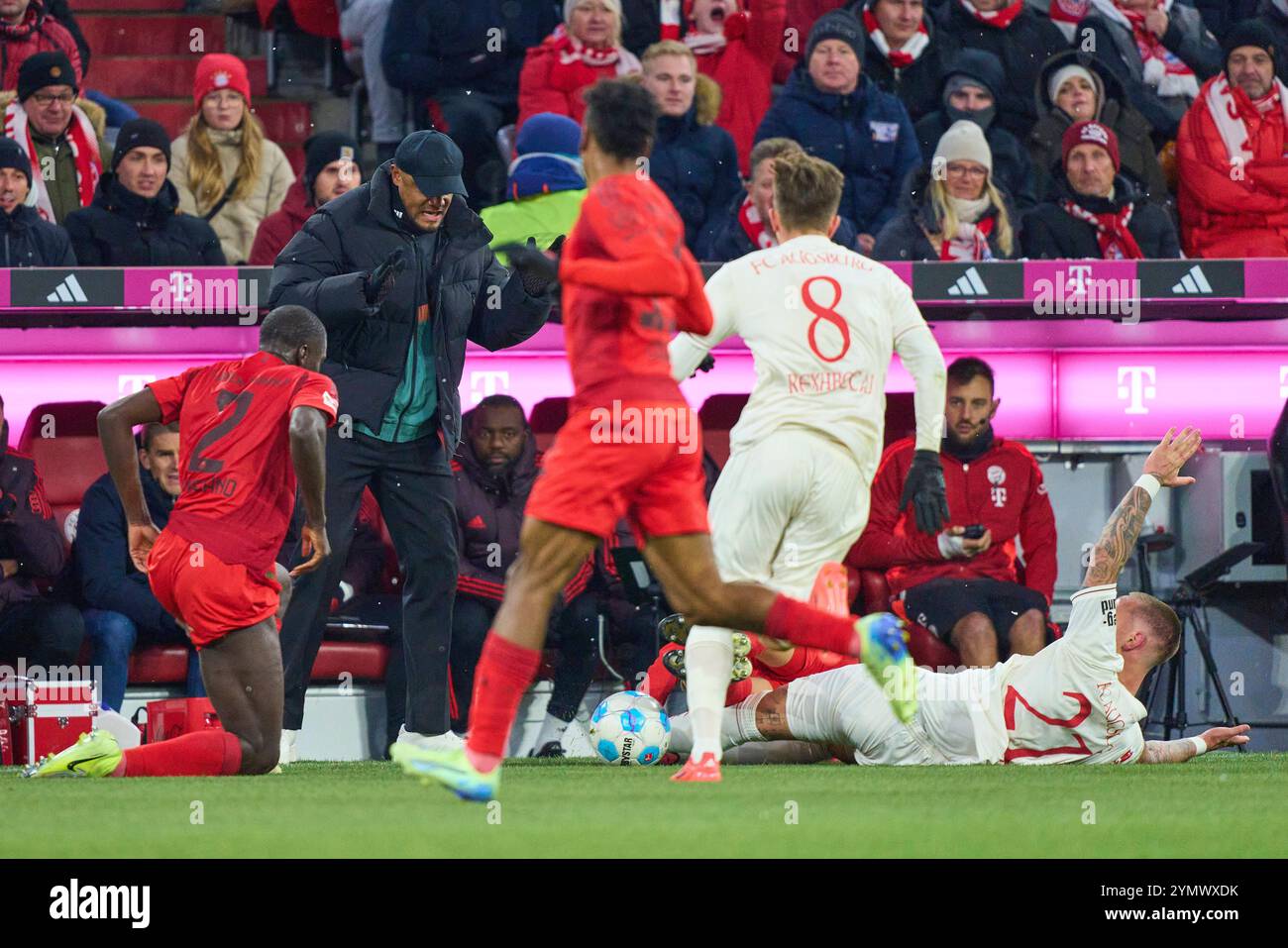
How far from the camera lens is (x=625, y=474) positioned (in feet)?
15.6

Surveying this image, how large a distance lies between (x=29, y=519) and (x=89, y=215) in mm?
1823

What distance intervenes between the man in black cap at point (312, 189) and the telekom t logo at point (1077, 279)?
346 cm

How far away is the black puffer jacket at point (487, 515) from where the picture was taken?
346 inches

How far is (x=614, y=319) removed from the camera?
193 inches

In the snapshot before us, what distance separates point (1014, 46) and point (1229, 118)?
1.36 metres

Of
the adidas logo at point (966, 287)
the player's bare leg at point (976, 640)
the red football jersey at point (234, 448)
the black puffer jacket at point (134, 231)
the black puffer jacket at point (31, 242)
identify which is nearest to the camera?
the red football jersey at point (234, 448)

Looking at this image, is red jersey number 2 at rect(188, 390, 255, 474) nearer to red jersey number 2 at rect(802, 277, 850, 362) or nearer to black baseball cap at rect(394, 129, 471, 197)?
black baseball cap at rect(394, 129, 471, 197)

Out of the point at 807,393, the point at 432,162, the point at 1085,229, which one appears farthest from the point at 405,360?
the point at 1085,229

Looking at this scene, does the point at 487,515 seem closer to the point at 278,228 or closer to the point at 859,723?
the point at 278,228

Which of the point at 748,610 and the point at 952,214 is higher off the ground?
the point at 952,214

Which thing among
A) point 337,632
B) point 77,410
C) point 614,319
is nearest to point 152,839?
point 614,319

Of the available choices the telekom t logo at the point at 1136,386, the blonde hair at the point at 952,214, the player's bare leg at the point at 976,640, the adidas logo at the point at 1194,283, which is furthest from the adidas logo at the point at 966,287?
the player's bare leg at the point at 976,640

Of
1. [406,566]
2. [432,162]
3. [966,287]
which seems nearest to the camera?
[432,162]

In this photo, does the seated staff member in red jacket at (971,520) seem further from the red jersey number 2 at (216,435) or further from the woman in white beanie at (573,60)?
the red jersey number 2 at (216,435)
